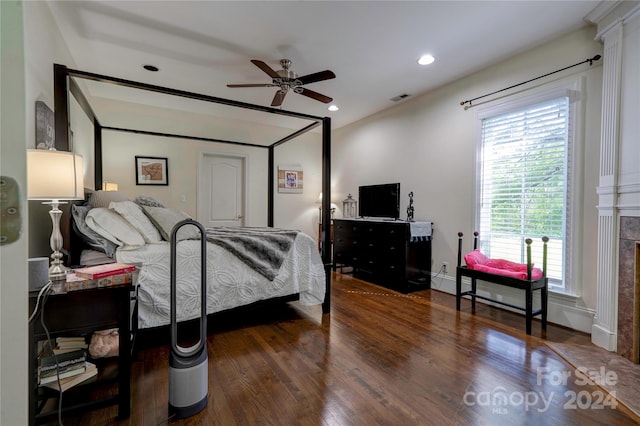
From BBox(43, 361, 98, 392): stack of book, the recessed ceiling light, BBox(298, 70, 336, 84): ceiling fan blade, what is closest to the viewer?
BBox(43, 361, 98, 392): stack of book

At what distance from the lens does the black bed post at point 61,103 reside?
1.95 m

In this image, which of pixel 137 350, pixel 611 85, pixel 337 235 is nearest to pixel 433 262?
pixel 337 235

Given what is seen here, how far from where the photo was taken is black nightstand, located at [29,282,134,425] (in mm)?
1216

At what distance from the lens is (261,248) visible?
2.57 m

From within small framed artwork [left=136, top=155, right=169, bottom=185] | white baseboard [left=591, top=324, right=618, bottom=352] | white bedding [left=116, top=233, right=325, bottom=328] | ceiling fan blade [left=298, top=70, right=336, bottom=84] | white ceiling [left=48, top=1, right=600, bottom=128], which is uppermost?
white ceiling [left=48, top=1, right=600, bottom=128]

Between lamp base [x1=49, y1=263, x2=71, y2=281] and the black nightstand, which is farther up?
lamp base [x1=49, y1=263, x2=71, y2=281]

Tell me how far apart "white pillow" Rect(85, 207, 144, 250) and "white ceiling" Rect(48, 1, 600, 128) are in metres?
1.62

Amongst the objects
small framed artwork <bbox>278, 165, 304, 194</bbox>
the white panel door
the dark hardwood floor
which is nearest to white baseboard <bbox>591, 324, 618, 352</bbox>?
the dark hardwood floor

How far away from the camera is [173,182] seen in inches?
179

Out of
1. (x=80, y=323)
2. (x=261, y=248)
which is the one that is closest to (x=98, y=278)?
(x=80, y=323)

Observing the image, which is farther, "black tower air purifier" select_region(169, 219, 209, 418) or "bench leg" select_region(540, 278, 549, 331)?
"bench leg" select_region(540, 278, 549, 331)

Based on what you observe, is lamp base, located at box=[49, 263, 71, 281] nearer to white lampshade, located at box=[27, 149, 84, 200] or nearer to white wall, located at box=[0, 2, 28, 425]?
white lampshade, located at box=[27, 149, 84, 200]

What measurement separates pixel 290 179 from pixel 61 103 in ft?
12.7

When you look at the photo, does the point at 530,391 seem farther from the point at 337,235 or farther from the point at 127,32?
the point at 127,32
